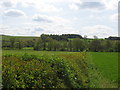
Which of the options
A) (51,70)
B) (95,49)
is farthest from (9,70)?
(95,49)

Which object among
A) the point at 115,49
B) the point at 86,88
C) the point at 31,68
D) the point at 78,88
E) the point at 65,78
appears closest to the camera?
the point at 31,68

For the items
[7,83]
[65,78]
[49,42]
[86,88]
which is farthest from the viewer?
[49,42]

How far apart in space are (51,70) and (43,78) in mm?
712

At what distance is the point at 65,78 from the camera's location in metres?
7.12

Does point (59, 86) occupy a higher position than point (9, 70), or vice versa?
point (9, 70)

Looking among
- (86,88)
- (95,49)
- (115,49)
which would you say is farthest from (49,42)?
(86,88)

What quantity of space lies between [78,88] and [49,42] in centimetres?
7249

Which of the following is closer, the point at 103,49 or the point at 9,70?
the point at 9,70

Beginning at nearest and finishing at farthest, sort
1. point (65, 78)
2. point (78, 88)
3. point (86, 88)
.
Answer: point (65, 78), point (78, 88), point (86, 88)

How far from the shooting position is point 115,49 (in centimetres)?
8538

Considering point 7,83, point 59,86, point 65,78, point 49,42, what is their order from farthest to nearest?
point 49,42 < point 65,78 < point 59,86 < point 7,83

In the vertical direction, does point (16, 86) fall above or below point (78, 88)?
above

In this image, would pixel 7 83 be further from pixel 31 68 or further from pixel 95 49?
pixel 95 49

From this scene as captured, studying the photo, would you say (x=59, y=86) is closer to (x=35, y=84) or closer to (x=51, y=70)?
(x=51, y=70)
